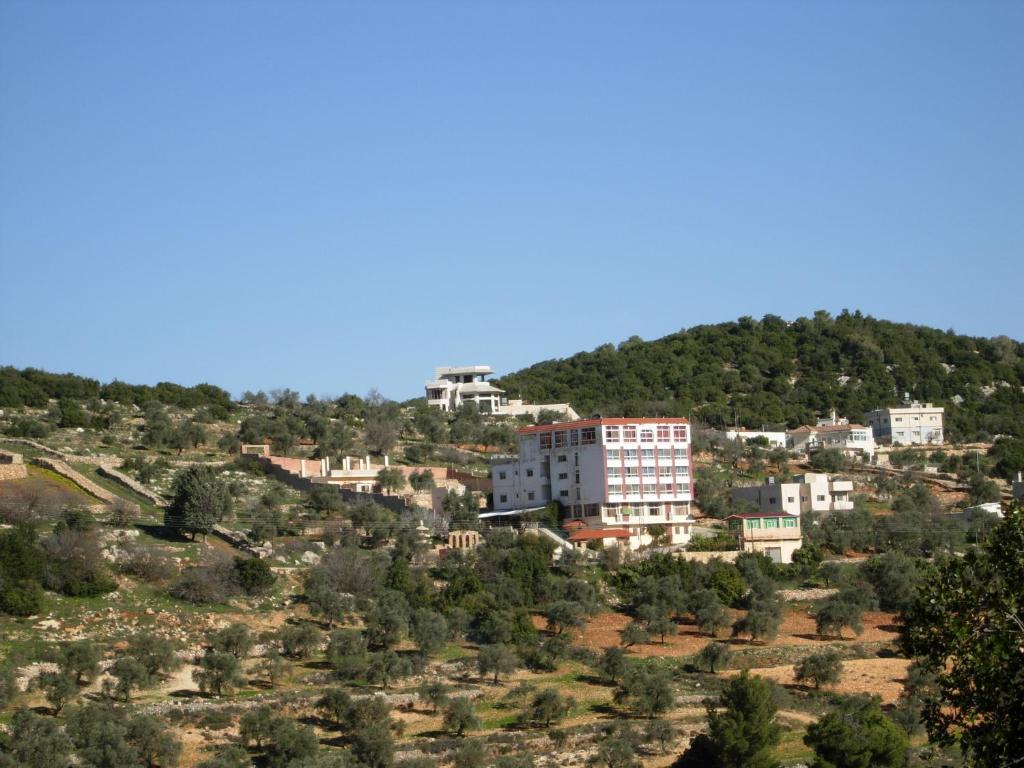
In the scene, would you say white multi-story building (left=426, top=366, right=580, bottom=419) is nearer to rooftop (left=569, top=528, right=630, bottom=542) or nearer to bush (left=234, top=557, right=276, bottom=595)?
rooftop (left=569, top=528, right=630, bottom=542)

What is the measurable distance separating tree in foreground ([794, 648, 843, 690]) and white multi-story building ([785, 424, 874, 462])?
56.2 meters

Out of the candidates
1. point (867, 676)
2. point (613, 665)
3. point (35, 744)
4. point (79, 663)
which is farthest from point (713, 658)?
point (35, 744)

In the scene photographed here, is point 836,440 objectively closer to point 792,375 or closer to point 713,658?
point 792,375

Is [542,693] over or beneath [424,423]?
beneath

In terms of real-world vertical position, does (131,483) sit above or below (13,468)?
below

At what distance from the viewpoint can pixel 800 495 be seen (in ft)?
267

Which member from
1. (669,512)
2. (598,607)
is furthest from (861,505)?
(598,607)

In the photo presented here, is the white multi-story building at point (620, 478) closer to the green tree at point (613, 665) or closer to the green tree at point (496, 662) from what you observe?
the green tree at point (613, 665)

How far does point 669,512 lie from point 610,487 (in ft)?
11.0

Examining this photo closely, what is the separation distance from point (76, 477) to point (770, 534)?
3190cm

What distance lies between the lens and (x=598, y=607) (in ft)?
194

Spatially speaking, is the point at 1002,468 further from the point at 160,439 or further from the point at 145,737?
the point at 145,737

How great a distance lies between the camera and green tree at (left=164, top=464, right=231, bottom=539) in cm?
5922

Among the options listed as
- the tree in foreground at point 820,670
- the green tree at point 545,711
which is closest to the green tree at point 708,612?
the tree in foreground at point 820,670
